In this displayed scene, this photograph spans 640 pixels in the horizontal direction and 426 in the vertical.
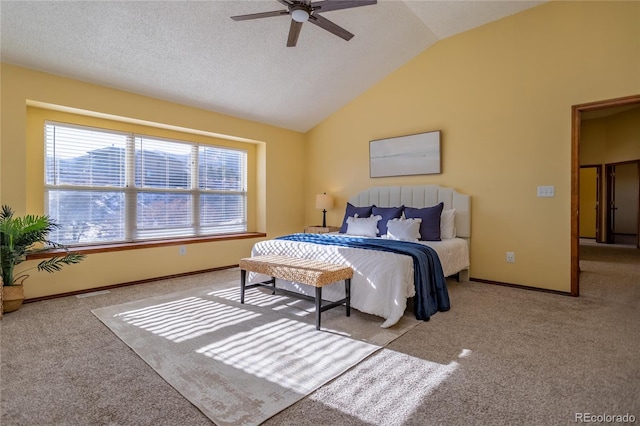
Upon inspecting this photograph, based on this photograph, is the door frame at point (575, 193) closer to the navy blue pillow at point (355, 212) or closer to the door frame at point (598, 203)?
the navy blue pillow at point (355, 212)

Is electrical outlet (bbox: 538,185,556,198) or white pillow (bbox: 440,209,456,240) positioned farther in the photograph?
white pillow (bbox: 440,209,456,240)

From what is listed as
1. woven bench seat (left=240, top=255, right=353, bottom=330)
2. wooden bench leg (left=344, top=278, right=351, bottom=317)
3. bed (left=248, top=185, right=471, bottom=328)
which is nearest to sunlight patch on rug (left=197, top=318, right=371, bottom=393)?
woven bench seat (left=240, top=255, right=353, bottom=330)

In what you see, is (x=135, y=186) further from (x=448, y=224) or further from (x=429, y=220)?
(x=448, y=224)

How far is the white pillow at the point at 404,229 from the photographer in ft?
13.0

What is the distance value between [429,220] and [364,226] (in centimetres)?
84

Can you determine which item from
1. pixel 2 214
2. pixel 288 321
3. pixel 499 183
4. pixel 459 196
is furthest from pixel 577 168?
pixel 2 214

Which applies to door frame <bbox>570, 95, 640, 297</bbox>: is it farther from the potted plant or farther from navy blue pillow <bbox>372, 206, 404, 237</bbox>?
the potted plant

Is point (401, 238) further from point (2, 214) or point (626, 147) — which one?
point (626, 147)

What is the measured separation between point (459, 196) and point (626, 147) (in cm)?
543

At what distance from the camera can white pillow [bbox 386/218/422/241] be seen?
3.96m

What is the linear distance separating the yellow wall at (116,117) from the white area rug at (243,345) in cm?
91

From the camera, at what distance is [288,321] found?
9.44ft

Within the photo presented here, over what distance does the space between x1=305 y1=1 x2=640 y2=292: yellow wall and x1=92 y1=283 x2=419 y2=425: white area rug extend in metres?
2.02

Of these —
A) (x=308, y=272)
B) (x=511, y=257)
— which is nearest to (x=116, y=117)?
(x=308, y=272)
